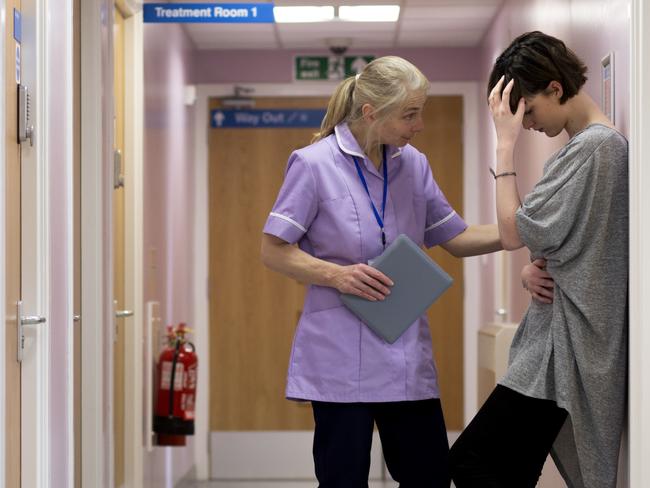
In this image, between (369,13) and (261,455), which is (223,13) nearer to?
(369,13)

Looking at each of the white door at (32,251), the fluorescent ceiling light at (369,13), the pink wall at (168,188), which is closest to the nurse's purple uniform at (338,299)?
the white door at (32,251)

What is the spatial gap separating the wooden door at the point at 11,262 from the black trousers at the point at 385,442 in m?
0.69

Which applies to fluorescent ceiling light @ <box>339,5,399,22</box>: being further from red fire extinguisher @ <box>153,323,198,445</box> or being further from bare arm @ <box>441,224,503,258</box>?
bare arm @ <box>441,224,503,258</box>

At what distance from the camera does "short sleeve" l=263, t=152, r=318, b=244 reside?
8.13ft

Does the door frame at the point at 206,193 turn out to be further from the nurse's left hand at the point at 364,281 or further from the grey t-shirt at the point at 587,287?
the grey t-shirt at the point at 587,287

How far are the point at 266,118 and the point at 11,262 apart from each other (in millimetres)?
4024

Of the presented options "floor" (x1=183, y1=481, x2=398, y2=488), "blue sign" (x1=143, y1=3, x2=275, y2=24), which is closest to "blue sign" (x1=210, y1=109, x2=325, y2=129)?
"floor" (x1=183, y1=481, x2=398, y2=488)

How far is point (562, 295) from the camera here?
2.21 metres

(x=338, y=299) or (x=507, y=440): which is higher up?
(x=338, y=299)

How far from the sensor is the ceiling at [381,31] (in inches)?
215

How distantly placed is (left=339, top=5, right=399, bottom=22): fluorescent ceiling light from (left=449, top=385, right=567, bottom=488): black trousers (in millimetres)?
3411

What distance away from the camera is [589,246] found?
2186 millimetres

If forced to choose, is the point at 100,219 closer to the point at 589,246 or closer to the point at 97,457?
the point at 97,457

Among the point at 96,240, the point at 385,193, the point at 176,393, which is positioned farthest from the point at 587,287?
the point at 176,393
